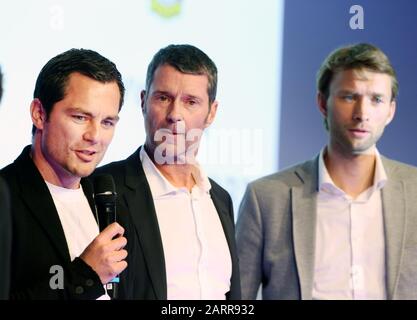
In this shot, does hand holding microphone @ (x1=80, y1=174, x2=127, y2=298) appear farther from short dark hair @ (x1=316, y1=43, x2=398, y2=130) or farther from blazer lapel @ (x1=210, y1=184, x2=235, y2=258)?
short dark hair @ (x1=316, y1=43, x2=398, y2=130)

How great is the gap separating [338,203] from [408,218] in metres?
0.29

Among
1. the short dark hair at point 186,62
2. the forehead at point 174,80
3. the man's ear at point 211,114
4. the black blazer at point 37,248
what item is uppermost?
the short dark hair at point 186,62

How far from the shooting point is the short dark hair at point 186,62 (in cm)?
350

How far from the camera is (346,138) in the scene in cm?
357

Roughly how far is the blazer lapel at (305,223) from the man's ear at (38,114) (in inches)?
45.2

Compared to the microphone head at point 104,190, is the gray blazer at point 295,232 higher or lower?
lower

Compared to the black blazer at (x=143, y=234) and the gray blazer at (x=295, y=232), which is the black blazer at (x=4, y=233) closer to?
the black blazer at (x=143, y=234)

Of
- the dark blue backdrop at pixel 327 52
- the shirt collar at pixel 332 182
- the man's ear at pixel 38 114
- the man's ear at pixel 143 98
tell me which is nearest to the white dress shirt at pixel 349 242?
the shirt collar at pixel 332 182

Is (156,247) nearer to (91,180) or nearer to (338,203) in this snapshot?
(91,180)

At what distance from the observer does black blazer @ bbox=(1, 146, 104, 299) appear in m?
2.72

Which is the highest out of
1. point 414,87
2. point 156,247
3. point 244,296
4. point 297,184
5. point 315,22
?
point 315,22

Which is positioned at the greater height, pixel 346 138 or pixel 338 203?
pixel 346 138

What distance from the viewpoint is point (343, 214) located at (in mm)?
3574
